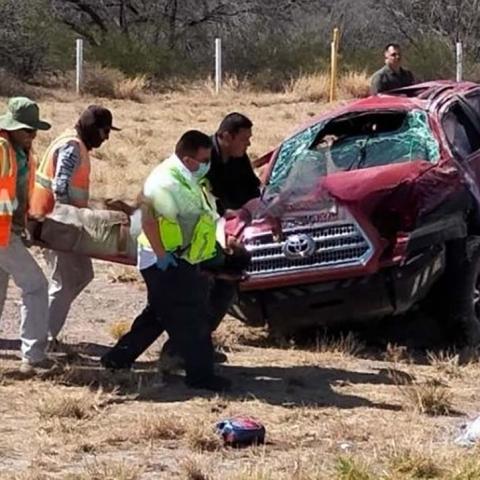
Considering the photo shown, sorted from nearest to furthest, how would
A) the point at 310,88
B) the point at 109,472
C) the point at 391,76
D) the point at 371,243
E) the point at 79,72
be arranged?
the point at 109,472, the point at 371,243, the point at 391,76, the point at 79,72, the point at 310,88

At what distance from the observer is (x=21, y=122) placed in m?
8.72

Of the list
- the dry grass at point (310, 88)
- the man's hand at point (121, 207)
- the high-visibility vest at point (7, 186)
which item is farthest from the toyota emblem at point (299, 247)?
the dry grass at point (310, 88)

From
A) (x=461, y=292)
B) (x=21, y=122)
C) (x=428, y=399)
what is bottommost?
(x=428, y=399)

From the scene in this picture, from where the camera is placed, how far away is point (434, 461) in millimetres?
6723

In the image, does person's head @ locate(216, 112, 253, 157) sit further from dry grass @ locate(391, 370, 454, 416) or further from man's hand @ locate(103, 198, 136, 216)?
dry grass @ locate(391, 370, 454, 416)

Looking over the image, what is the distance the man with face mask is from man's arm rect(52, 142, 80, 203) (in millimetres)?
848

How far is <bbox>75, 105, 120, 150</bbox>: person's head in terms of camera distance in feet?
30.1

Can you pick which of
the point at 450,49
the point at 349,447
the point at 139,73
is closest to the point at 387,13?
the point at 450,49

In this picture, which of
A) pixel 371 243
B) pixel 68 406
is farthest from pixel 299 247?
pixel 68 406

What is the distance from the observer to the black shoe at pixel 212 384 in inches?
334

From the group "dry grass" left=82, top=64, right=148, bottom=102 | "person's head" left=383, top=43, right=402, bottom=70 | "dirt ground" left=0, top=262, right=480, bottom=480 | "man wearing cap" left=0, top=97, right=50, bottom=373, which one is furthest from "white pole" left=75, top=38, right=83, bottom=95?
"man wearing cap" left=0, top=97, right=50, bottom=373

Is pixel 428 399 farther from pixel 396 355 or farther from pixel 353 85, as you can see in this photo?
pixel 353 85

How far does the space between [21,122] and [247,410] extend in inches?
85.9

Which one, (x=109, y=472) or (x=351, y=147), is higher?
(x=351, y=147)
